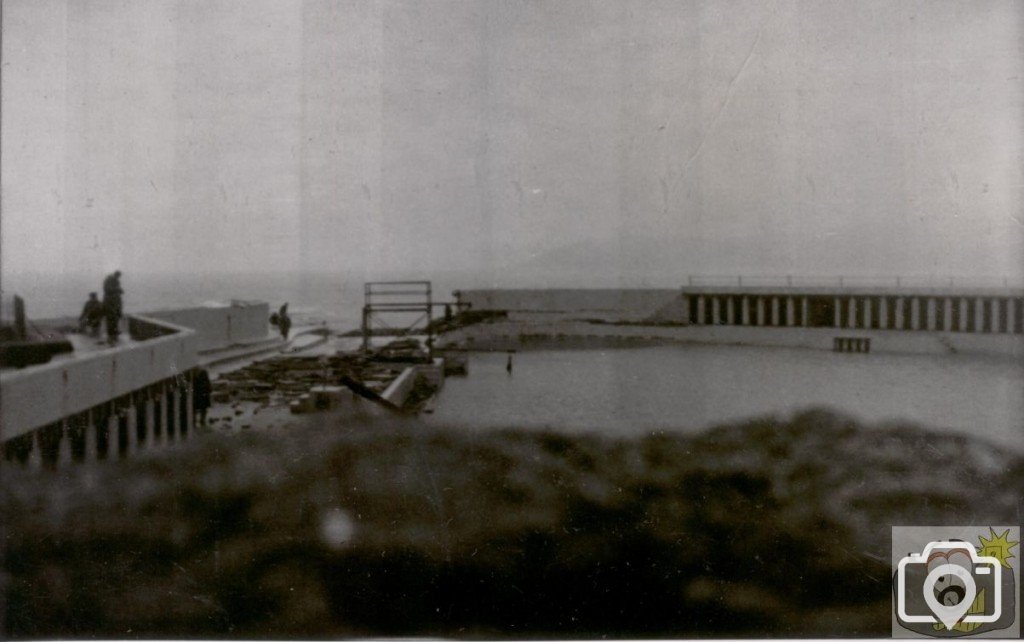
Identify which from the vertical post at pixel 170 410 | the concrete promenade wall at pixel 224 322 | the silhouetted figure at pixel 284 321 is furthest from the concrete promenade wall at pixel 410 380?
the vertical post at pixel 170 410

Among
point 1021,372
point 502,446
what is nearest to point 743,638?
point 502,446

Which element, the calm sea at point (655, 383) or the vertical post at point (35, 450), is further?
the calm sea at point (655, 383)

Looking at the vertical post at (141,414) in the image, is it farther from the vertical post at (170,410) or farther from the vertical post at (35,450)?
the vertical post at (35,450)

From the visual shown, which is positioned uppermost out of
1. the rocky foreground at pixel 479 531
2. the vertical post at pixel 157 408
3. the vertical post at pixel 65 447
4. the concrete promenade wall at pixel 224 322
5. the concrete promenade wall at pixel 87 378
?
the concrete promenade wall at pixel 224 322

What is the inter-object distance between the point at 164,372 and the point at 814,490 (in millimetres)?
3435

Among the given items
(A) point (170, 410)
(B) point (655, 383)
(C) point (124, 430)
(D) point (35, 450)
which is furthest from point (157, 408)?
(B) point (655, 383)

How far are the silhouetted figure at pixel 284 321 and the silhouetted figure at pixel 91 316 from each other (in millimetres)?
810

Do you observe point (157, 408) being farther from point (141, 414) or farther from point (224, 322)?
point (224, 322)

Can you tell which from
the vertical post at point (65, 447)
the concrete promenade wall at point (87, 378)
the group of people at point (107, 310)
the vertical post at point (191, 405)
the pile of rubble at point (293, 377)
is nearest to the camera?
the concrete promenade wall at point (87, 378)

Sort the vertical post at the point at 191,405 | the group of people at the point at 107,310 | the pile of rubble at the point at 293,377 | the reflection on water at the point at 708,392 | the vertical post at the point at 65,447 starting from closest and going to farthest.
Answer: the vertical post at the point at 65,447 < the group of people at the point at 107,310 < the vertical post at the point at 191,405 < the pile of rubble at the point at 293,377 < the reflection on water at the point at 708,392

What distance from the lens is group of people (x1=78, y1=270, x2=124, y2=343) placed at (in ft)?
9.27

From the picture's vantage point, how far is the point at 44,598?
279cm

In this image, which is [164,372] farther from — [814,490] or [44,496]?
[814,490]

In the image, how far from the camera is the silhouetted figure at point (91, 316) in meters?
2.80
